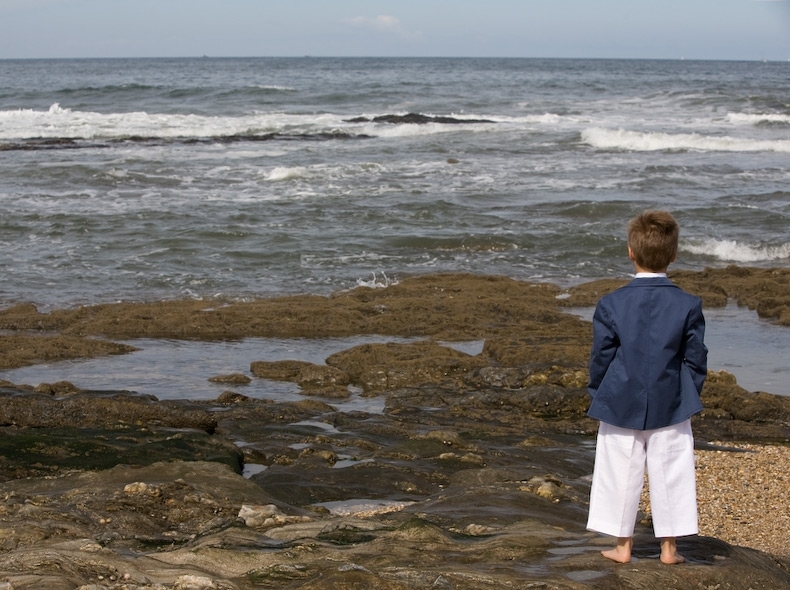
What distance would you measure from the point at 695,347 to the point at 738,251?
13.5 meters

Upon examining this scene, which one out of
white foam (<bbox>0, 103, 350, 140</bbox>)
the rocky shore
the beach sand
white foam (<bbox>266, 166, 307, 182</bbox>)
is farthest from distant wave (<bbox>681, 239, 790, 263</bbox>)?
white foam (<bbox>0, 103, 350, 140</bbox>)

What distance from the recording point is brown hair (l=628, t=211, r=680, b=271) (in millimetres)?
3691

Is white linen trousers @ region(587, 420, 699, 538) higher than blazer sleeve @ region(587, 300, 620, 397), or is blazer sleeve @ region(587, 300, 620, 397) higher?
blazer sleeve @ region(587, 300, 620, 397)

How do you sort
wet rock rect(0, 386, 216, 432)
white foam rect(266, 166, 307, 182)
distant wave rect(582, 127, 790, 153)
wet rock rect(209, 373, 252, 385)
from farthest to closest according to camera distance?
distant wave rect(582, 127, 790, 153) < white foam rect(266, 166, 307, 182) < wet rock rect(209, 373, 252, 385) < wet rock rect(0, 386, 216, 432)

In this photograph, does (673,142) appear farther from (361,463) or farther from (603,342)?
(603,342)

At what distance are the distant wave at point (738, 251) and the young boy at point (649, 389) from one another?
43.0 ft

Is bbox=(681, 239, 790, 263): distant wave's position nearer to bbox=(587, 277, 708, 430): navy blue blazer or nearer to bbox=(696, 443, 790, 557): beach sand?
bbox=(696, 443, 790, 557): beach sand

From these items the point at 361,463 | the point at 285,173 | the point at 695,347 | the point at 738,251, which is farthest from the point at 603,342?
the point at 285,173

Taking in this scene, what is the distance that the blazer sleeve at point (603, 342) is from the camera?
3740 mm

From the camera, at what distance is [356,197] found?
2130cm

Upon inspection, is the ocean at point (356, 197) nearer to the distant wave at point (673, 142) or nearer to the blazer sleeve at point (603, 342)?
the distant wave at point (673, 142)

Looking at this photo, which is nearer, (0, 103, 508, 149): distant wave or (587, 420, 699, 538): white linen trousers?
(587, 420, 699, 538): white linen trousers

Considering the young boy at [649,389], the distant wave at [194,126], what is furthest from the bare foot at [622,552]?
the distant wave at [194,126]

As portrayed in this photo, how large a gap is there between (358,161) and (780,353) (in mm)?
18280
